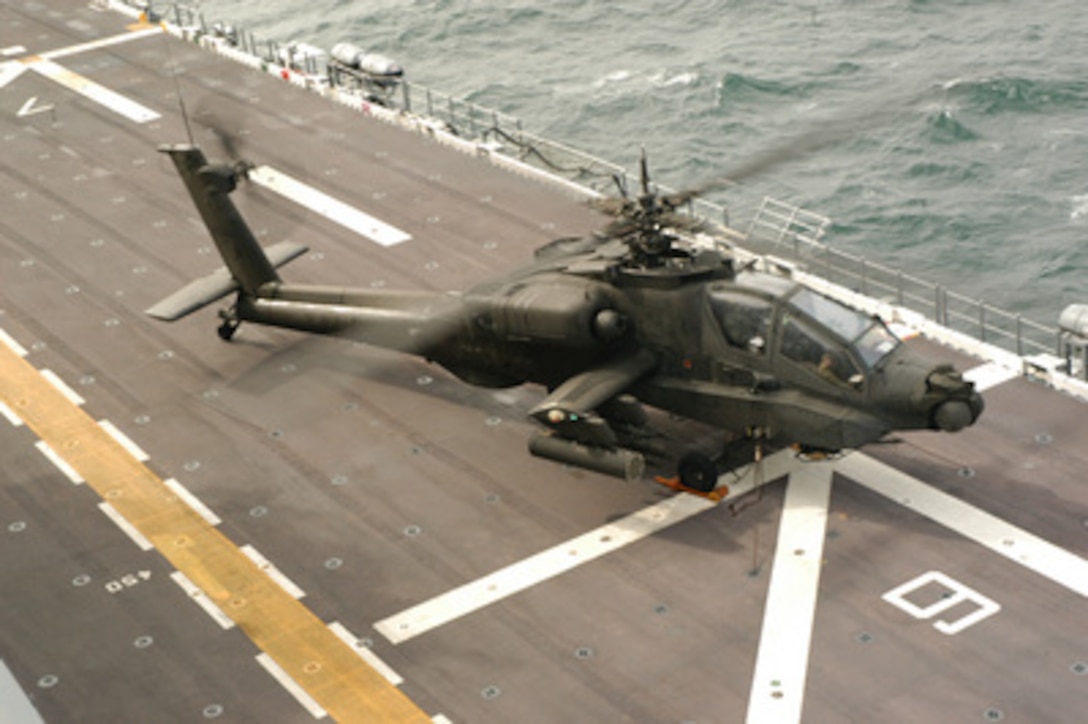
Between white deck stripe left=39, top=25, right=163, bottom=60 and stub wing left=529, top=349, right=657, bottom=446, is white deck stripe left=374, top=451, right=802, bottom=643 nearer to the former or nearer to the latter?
stub wing left=529, top=349, right=657, bottom=446

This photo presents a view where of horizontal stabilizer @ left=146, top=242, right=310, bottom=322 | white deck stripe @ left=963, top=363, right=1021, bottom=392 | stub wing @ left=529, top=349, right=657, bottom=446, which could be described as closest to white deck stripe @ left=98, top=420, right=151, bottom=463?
horizontal stabilizer @ left=146, top=242, right=310, bottom=322

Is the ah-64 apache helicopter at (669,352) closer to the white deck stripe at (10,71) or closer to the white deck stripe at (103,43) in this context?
the white deck stripe at (10,71)

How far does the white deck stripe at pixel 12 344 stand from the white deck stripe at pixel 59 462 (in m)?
4.70

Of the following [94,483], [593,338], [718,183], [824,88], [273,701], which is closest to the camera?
[273,701]

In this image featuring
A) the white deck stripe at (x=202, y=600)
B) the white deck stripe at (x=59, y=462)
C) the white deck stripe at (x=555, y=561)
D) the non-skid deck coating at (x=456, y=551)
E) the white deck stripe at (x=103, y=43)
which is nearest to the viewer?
the non-skid deck coating at (x=456, y=551)

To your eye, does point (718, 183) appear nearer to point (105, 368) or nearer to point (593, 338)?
point (593, 338)

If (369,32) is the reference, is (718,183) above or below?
above

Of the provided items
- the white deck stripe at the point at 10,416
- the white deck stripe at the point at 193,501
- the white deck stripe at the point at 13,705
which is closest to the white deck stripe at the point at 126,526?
the white deck stripe at the point at 193,501

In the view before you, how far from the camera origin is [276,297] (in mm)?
36094

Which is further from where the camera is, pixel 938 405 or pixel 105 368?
pixel 105 368

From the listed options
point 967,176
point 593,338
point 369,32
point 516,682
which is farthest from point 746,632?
point 369,32

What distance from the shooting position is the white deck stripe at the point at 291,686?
25.6 m

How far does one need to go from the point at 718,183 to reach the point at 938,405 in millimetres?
5490

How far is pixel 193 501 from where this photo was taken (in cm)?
3175
